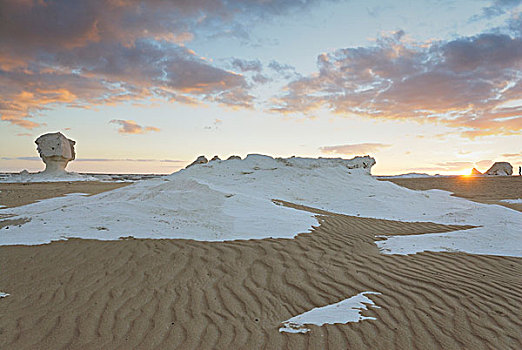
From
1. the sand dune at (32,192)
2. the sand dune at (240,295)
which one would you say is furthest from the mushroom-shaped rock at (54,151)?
the sand dune at (240,295)

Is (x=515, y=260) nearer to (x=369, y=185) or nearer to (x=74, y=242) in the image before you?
(x=74, y=242)

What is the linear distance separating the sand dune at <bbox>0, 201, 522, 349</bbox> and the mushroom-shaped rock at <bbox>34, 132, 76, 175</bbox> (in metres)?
36.3

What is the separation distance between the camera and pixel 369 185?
15508mm

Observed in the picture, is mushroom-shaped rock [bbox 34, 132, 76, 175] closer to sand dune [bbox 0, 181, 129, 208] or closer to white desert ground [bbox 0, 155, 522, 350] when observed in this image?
sand dune [bbox 0, 181, 129, 208]

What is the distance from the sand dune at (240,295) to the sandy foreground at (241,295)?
16mm

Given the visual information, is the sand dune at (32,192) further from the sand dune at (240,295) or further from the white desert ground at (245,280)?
the sand dune at (240,295)

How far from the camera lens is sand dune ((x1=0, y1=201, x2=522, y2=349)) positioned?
346 cm

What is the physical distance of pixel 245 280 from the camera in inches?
189

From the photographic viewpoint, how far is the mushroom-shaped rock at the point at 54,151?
3681 centimetres

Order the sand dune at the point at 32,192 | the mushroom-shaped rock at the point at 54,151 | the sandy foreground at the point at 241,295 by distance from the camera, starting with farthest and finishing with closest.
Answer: the mushroom-shaped rock at the point at 54,151 < the sand dune at the point at 32,192 < the sandy foreground at the point at 241,295

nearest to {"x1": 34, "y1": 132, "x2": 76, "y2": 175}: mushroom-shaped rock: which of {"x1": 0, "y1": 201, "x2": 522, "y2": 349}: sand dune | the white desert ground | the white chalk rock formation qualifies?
the white desert ground

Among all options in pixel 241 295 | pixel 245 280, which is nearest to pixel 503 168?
pixel 245 280

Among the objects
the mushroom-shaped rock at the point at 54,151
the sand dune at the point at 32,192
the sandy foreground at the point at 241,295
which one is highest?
the mushroom-shaped rock at the point at 54,151

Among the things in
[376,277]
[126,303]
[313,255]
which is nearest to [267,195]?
[313,255]
